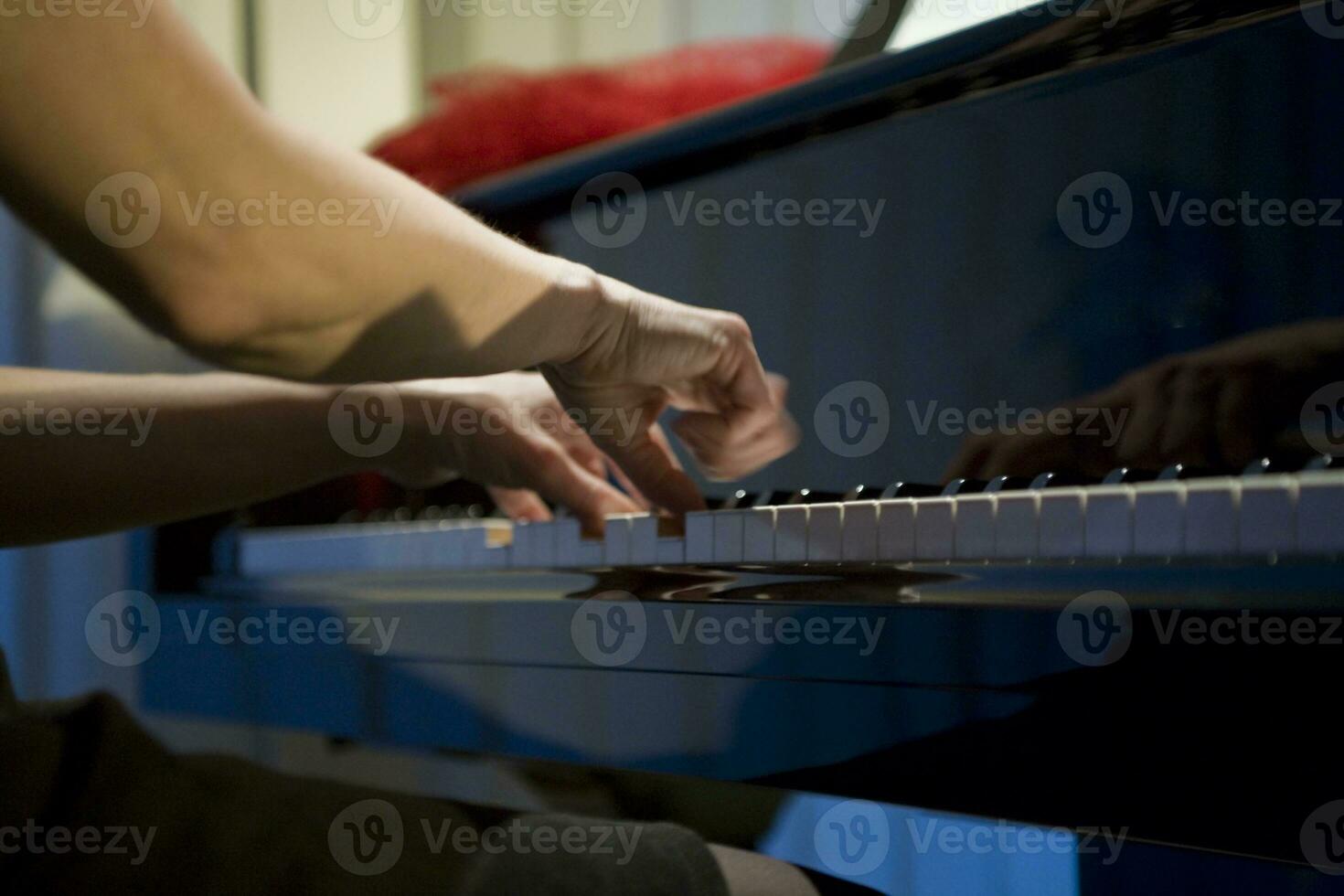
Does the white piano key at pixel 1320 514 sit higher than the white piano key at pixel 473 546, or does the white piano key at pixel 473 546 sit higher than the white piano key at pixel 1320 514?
the white piano key at pixel 1320 514

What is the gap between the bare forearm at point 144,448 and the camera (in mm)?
888

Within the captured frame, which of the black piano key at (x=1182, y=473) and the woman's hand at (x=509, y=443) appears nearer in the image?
the black piano key at (x=1182, y=473)

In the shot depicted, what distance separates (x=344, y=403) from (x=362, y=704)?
9.9 inches

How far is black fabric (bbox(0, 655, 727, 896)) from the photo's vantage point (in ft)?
2.21

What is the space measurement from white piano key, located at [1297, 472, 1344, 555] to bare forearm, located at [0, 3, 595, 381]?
39cm

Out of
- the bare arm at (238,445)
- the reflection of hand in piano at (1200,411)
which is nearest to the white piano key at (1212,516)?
the reflection of hand in piano at (1200,411)

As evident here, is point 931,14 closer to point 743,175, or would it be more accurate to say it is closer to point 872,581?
point 743,175

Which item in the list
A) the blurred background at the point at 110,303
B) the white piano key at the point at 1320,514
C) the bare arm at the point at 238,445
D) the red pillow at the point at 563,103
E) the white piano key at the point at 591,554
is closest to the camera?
the white piano key at the point at 1320,514

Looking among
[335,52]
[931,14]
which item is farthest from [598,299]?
[335,52]

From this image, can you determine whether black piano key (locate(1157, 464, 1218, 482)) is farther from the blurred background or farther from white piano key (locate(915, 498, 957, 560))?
the blurred background

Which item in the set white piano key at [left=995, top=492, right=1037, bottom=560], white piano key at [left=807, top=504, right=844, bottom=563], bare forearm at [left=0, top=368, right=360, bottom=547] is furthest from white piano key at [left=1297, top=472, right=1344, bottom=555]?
bare forearm at [left=0, top=368, right=360, bottom=547]

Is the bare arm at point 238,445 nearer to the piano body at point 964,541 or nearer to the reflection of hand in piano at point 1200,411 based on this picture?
the piano body at point 964,541

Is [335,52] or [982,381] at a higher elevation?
[335,52]

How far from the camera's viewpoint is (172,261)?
499 mm
